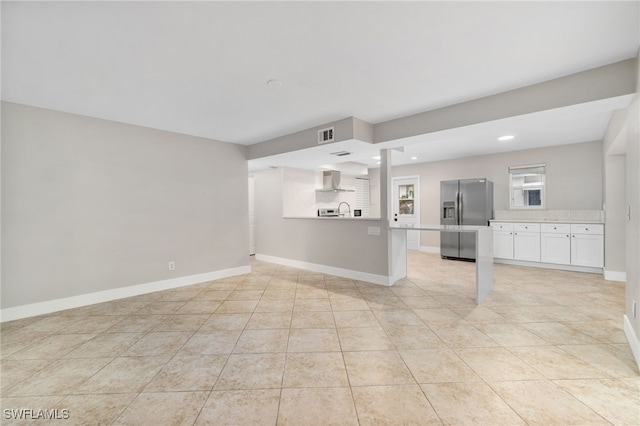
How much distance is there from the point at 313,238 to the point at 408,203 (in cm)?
369

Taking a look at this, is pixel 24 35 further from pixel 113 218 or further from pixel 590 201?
pixel 590 201

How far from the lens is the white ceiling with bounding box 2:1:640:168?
5.65ft

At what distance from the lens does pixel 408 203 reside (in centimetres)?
782

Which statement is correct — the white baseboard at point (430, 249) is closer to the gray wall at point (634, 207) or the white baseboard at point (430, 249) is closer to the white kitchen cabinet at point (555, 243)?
the white kitchen cabinet at point (555, 243)

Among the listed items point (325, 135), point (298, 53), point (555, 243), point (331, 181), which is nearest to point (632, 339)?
point (555, 243)

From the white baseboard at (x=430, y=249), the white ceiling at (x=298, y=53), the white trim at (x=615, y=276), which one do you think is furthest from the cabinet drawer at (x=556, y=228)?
the white ceiling at (x=298, y=53)

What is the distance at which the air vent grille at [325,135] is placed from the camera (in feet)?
12.8

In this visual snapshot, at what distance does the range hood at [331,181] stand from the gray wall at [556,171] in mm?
2661

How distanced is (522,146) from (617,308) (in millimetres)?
3484

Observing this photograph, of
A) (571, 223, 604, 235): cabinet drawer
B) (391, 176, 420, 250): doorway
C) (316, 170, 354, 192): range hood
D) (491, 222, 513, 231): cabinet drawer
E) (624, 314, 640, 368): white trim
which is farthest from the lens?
(391, 176, 420, 250): doorway

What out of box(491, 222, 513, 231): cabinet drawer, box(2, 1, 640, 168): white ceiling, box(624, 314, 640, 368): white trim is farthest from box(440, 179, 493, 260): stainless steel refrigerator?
box(624, 314, 640, 368): white trim

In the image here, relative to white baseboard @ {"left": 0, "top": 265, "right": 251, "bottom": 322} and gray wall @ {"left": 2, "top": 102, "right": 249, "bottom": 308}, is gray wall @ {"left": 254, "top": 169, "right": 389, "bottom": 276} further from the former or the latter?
white baseboard @ {"left": 0, "top": 265, "right": 251, "bottom": 322}

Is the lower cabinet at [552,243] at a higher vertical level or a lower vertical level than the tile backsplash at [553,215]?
lower

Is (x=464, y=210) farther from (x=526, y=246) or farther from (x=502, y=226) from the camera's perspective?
(x=526, y=246)
